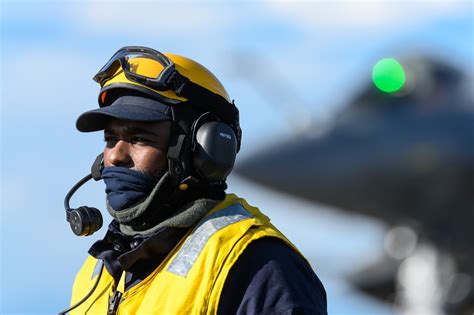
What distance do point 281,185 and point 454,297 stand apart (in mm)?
3037

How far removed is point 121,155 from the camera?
467cm

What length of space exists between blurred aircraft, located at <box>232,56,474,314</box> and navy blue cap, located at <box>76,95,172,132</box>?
28.4ft

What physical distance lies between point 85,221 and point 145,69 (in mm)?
732

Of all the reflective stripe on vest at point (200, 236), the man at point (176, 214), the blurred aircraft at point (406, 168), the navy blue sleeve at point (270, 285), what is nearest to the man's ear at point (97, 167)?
the man at point (176, 214)

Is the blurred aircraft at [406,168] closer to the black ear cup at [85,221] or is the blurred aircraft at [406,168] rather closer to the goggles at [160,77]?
the goggles at [160,77]

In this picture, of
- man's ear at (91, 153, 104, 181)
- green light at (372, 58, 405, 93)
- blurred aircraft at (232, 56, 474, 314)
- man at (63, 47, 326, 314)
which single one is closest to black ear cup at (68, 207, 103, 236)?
man at (63, 47, 326, 314)

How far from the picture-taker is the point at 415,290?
42.6 feet

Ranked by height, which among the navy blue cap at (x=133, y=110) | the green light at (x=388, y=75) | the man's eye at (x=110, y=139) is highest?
the green light at (x=388, y=75)

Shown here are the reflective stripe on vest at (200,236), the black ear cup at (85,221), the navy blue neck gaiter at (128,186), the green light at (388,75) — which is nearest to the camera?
the reflective stripe on vest at (200,236)

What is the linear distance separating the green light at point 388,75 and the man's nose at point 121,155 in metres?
10.1

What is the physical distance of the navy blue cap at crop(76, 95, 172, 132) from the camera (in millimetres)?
4633

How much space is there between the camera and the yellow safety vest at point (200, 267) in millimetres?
4242

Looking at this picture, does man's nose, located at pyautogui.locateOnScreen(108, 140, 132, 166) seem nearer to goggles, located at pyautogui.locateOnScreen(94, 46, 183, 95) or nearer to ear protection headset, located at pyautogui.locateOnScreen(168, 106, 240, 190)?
ear protection headset, located at pyautogui.locateOnScreen(168, 106, 240, 190)

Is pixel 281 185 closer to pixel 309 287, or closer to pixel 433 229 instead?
pixel 433 229
